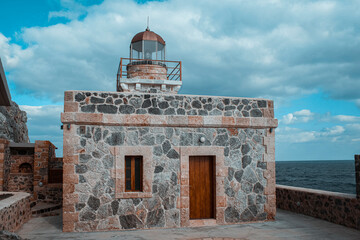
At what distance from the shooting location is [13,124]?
23266 mm

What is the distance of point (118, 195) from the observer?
8250 millimetres

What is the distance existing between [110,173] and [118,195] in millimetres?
613

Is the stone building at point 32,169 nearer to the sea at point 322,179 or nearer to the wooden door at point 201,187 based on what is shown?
the wooden door at point 201,187

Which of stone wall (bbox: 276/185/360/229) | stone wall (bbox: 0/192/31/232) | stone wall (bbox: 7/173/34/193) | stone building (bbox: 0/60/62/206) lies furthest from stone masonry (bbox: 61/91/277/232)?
stone wall (bbox: 7/173/34/193)

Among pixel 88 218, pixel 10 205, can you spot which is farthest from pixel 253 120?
pixel 10 205

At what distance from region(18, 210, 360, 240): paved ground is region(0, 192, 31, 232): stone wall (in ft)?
0.83

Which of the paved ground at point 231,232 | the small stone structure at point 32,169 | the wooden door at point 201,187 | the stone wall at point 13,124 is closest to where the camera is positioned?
the paved ground at point 231,232

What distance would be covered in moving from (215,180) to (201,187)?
1.50 feet

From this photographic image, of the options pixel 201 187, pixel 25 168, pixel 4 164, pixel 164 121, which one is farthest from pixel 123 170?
pixel 25 168

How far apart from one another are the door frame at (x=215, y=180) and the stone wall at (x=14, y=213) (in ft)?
13.7

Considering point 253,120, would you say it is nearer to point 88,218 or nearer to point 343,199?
point 343,199

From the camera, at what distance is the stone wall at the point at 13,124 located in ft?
66.8

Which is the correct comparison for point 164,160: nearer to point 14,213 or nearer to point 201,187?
point 201,187

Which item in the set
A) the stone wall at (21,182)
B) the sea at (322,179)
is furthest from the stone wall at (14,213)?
the sea at (322,179)
